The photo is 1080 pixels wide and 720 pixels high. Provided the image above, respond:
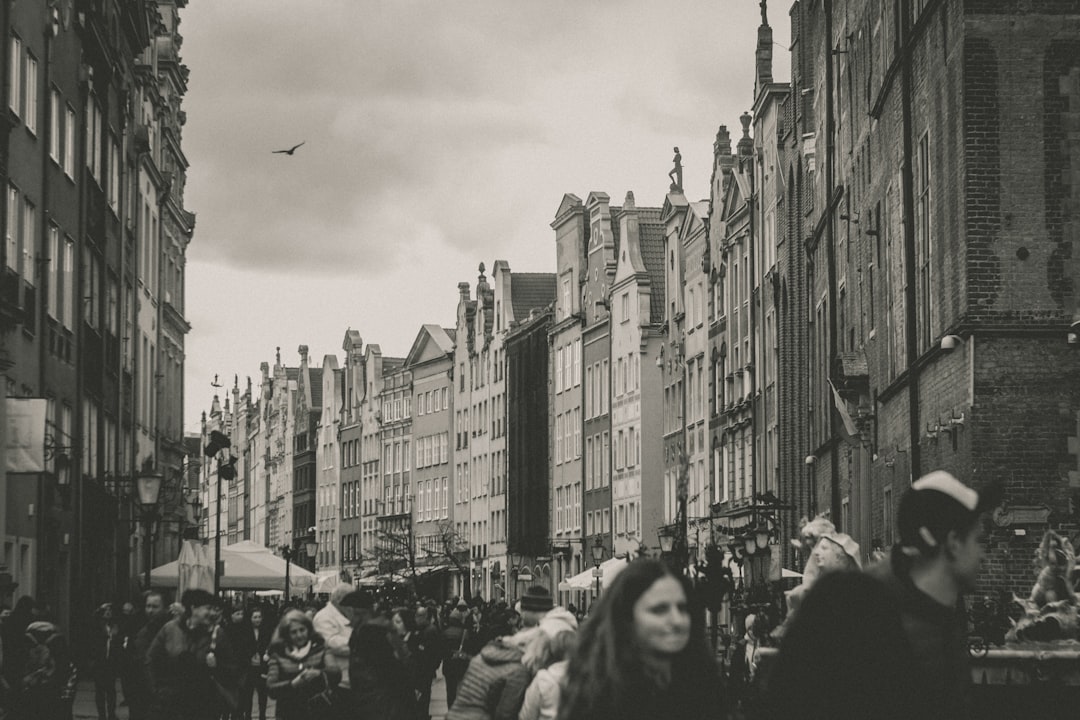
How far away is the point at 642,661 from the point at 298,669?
9.87 meters

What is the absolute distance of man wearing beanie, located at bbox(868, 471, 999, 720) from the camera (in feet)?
18.4

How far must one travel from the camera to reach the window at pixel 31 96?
3206cm

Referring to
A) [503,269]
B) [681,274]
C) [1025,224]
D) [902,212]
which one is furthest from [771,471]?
[503,269]

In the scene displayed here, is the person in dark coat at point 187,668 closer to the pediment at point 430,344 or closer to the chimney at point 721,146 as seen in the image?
the chimney at point 721,146

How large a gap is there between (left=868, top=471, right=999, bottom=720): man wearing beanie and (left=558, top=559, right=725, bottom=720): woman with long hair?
0.57m

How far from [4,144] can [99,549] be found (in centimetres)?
1506

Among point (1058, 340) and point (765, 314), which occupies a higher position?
point (765, 314)

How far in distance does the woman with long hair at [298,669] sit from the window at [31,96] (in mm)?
18614

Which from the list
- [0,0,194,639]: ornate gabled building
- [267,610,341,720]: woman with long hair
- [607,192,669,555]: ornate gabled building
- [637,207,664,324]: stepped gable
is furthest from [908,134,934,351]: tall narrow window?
[637,207,664,324]: stepped gable

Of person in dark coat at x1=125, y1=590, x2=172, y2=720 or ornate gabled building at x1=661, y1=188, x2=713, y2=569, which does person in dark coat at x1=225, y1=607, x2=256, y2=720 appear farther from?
ornate gabled building at x1=661, y1=188, x2=713, y2=569

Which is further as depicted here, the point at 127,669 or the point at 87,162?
the point at 87,162

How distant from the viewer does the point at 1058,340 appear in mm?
25531

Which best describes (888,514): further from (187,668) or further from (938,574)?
(938,574)

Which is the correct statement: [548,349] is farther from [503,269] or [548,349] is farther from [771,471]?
[771,471]
